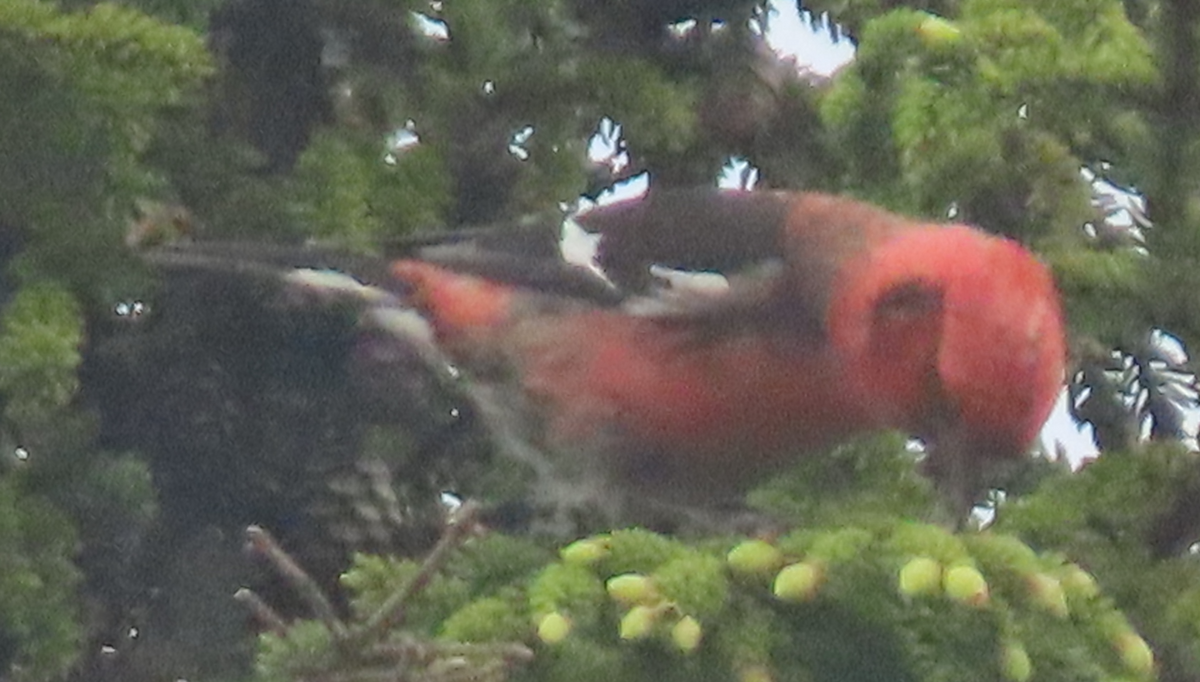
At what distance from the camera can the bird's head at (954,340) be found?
856 mm

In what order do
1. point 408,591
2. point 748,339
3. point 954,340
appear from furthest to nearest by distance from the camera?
→ point 748,339 → point 954,340 → point 408,591

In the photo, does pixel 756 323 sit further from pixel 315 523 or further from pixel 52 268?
pixel 52 268

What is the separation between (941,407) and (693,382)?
7.0 inches

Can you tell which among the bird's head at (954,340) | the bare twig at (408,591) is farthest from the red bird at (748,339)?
the bare twig at (408,591)

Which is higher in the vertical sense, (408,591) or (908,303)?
(408,591)

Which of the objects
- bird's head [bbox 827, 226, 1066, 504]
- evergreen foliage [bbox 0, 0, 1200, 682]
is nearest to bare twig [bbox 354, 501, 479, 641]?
evergreen foliage [bbox 0, 0, 1200, 682]

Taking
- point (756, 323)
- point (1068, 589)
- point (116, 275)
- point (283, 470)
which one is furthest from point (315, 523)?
point (1068, 589)

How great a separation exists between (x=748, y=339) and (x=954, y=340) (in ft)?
0.55

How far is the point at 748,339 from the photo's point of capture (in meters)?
1.05

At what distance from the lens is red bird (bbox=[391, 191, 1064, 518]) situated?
2.92 feet

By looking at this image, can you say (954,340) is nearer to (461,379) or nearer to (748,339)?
(748,339)

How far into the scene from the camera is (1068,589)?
2.26ft

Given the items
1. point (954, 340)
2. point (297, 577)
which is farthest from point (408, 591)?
point (954, 340)

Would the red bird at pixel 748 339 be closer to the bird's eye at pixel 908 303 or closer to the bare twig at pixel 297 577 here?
the bird's eye at pixel 908 303
